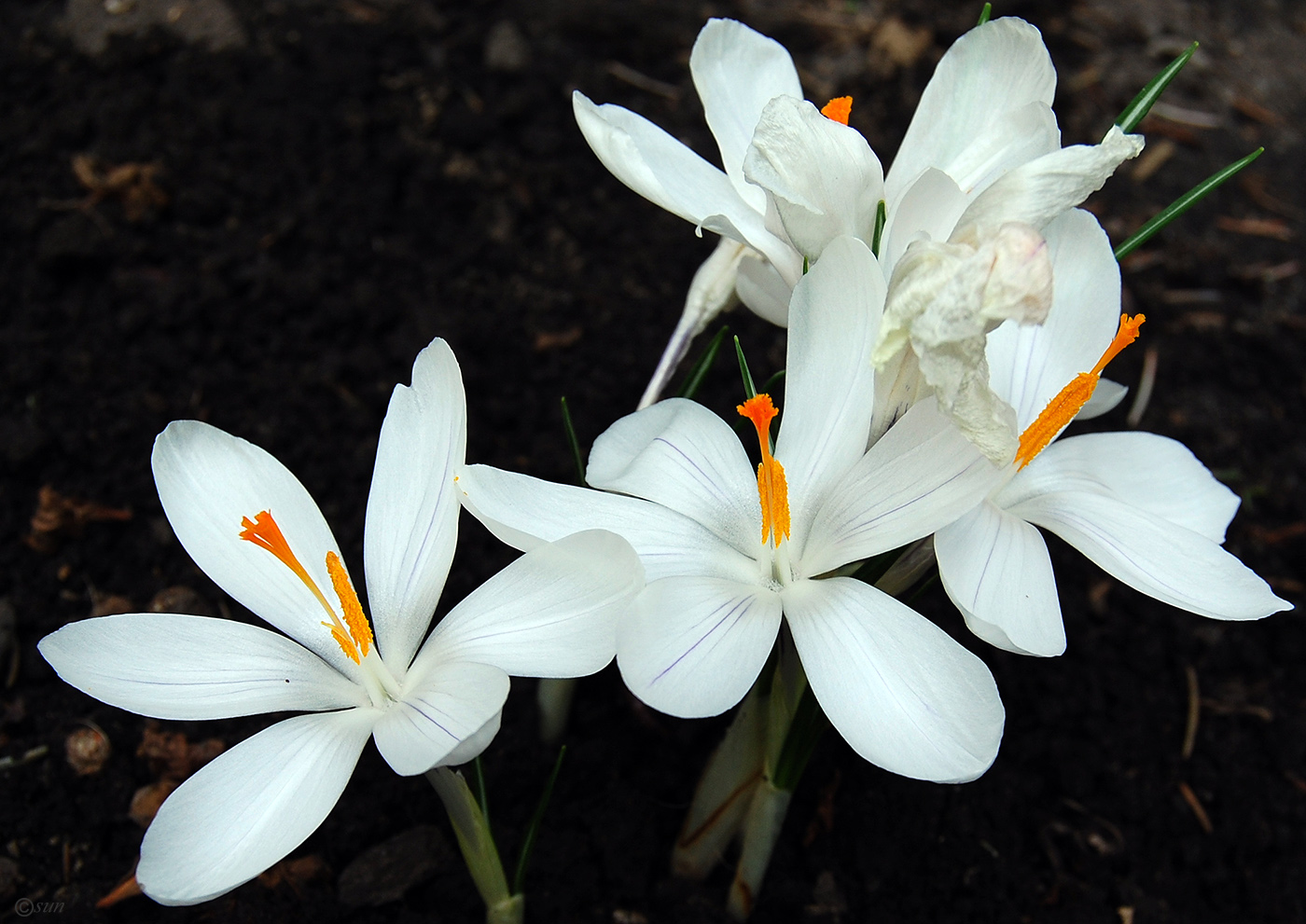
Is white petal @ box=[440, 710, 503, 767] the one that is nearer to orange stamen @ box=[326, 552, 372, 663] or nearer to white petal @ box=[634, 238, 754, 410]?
orange stamen @ box=[326, 552, 372, 663]

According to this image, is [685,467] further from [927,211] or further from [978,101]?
[978,101]

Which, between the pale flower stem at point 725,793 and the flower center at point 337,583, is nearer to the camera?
the flower center at point 337,583

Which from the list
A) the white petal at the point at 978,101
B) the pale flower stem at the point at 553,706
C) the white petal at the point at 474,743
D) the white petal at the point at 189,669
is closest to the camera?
the white petal at the point at 474,743

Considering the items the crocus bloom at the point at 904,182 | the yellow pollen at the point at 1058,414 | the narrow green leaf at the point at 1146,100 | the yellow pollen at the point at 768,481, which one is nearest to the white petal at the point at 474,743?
the yellow pollen at the point at 768,481

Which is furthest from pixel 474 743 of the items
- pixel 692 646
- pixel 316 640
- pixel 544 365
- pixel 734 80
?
pixel 544 365

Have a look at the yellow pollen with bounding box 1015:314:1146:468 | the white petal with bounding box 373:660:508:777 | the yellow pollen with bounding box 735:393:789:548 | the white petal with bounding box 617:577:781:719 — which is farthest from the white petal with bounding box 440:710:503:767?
the yellow pollen with bounding box 1015:314:1146:468

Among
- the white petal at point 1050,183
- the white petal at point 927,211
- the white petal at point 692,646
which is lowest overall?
the white petal at point 692,646

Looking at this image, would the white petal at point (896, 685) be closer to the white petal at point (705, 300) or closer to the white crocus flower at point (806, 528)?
the white crocus flower at point (806, 528)

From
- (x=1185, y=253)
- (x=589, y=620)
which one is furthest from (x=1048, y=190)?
(x=1185, y=253)
